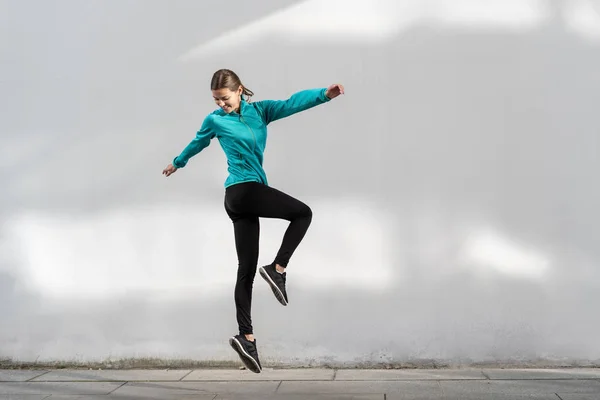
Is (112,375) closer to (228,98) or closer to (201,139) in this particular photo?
(201,139)

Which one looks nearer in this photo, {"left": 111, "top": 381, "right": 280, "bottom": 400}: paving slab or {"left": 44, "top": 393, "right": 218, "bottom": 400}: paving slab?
{"left": 44, "top": 393, "right": 218, "bottom": 400}: paving slab

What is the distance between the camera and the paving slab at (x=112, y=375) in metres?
6.16

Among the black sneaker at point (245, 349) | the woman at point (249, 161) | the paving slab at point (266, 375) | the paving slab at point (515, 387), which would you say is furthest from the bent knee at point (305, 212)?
the paving slab at point (266, 375)

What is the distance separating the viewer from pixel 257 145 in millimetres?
4551

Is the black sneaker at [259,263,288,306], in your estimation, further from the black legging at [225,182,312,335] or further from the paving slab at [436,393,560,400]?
the paving slab at [436,393,560,400]

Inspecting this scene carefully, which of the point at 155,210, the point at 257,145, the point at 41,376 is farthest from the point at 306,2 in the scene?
the point at 41,376

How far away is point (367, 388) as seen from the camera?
5613 millimetres

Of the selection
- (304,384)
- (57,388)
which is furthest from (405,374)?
(57,388)

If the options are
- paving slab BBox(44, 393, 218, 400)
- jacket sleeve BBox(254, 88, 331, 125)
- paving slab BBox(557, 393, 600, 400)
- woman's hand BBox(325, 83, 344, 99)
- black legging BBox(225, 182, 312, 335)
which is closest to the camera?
woman's hand BBox(325, 83, 344, 99)

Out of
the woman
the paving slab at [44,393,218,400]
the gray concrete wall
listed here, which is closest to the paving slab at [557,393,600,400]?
the gray concrete wall

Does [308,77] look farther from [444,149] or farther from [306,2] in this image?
[444,149]

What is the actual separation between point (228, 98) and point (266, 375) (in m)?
2.32

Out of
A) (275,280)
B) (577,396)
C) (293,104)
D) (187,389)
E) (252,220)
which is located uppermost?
(293,104)

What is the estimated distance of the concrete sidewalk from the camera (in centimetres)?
541
